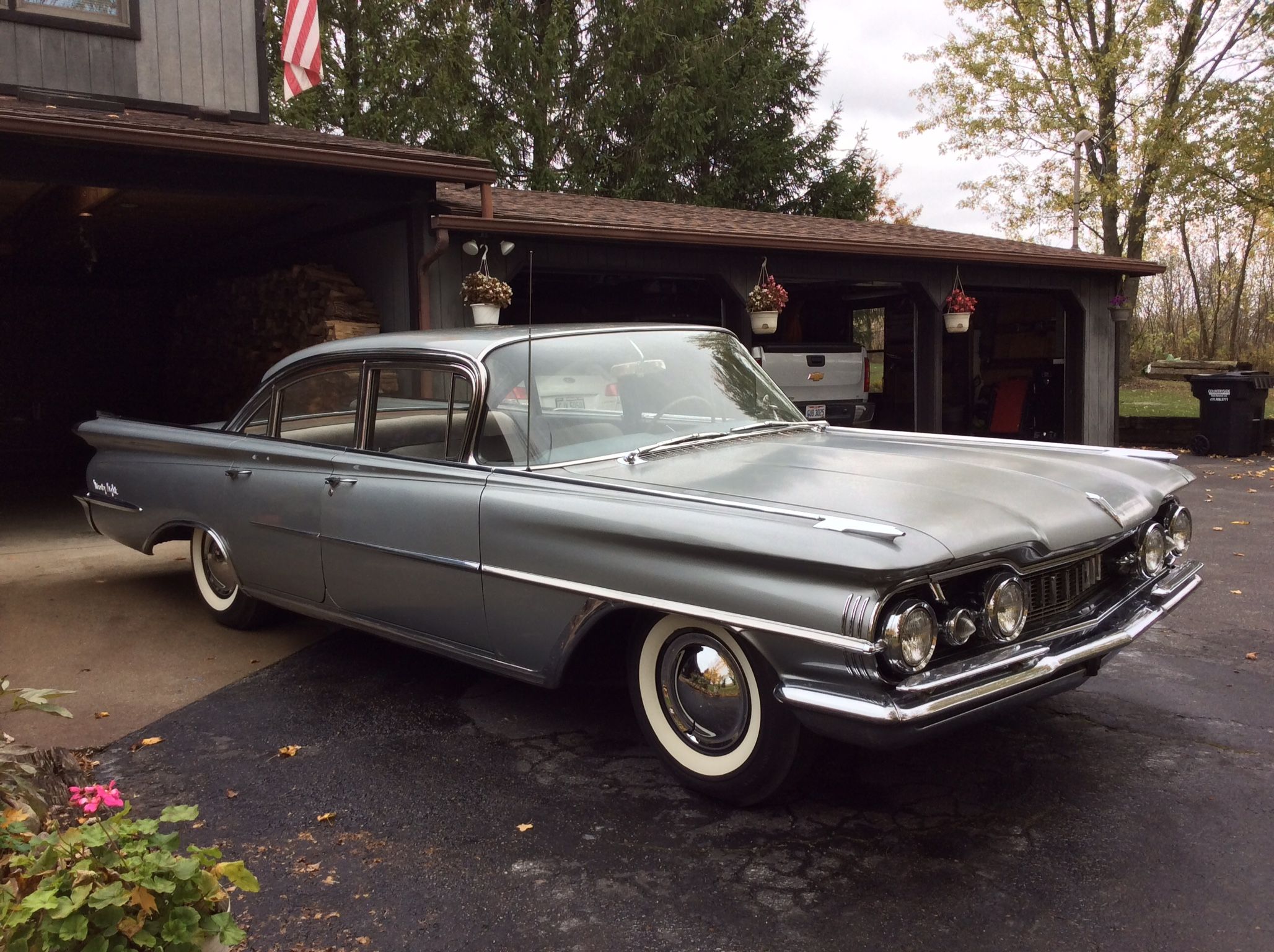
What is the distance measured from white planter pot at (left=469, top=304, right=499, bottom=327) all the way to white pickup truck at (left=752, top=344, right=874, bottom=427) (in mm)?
4002

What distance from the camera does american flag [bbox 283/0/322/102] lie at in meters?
9.51

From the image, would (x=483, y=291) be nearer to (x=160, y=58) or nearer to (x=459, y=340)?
(x=160, y=58)

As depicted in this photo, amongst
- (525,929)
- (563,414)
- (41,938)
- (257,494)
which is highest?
(563,414)

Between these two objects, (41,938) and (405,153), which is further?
(405,153)

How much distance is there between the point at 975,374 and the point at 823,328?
3111 mm

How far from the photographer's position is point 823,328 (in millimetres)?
17406

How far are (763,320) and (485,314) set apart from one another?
11.0ft

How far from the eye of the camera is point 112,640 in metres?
5.04

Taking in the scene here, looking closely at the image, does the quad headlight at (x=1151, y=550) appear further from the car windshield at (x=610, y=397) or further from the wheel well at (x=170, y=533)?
the wheel well at (x=170, y=533)

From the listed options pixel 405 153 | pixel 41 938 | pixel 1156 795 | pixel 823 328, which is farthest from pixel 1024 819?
pixel 823 328

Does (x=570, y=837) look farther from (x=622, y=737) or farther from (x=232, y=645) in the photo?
(x=232, y=645)

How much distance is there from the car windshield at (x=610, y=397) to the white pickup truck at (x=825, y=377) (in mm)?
7650

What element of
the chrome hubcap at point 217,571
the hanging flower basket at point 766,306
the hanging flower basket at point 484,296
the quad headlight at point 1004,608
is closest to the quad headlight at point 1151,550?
the quad headlight at point 1004,608

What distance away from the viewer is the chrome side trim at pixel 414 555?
11.6ft
